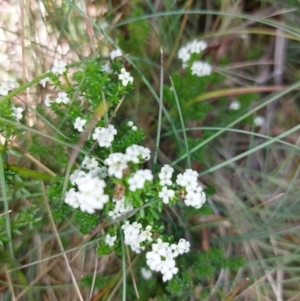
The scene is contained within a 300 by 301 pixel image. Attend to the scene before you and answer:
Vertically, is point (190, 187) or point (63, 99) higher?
point (63, 99)

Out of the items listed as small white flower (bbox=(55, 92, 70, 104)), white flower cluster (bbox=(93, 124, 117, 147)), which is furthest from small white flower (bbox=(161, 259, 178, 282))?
small white flower (bbox=(55, 92, 70, 104))

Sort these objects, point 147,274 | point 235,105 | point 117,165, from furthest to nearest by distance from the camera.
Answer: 1. point 235,105
2. point 147,274
3. point 117,165

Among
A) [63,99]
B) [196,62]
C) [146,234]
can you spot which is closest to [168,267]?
[146,234]

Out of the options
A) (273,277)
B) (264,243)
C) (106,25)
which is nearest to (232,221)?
(264,243)

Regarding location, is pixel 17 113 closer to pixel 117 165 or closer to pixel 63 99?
pixel 63 99

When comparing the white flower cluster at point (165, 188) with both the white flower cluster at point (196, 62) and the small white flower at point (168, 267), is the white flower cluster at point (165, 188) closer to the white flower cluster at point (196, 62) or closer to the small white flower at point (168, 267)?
the small white flower at point (168, 267)

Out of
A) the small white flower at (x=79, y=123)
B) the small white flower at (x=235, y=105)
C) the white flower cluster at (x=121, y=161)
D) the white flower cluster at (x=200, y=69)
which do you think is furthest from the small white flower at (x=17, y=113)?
the small white flower at (x=235, y=105)

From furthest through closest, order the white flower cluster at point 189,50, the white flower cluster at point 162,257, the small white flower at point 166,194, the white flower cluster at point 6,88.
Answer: the white flower cluster at point 189,50 → the white flower cluster at point 6,88 → the white flower cluster at point 162,257 → the small white flower at point 166,194

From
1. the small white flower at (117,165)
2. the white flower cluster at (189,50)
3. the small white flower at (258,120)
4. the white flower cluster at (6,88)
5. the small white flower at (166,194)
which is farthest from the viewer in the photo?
the small white flower at (258,120)

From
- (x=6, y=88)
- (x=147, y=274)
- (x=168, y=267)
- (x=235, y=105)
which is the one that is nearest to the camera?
(x=168, y=267)

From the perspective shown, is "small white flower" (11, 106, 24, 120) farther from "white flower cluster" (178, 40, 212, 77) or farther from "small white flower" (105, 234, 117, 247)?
"white flower cluster" (178, 40, 212, 77)

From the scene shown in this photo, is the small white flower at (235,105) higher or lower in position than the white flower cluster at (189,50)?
lower
